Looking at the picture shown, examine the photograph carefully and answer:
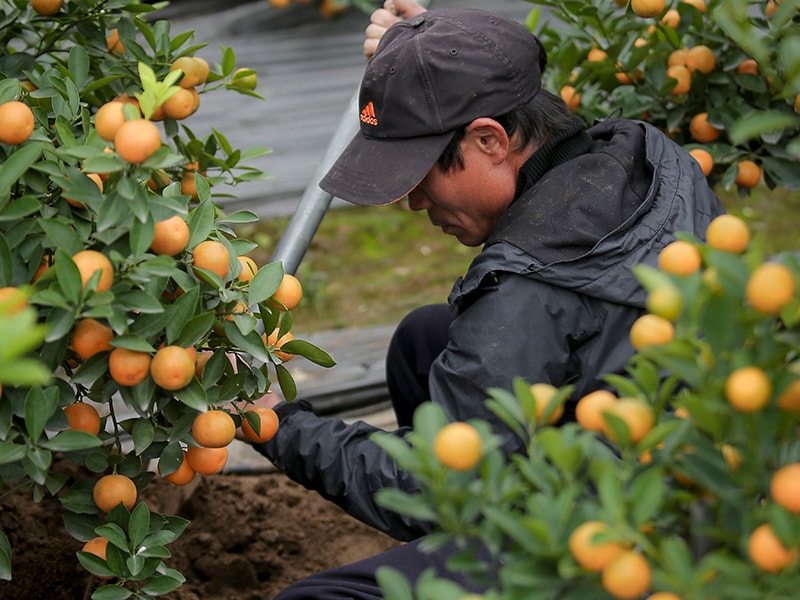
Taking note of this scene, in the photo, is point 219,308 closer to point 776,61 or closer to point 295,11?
point 776,61

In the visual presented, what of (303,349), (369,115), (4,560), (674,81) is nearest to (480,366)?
(303,349)

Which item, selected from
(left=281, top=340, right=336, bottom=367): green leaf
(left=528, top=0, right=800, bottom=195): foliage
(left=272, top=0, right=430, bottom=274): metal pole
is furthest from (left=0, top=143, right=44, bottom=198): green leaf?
(left=528, top=0, right=800, bottom=195): foliage

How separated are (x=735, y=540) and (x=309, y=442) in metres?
0.83

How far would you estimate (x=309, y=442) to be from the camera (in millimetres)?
1541

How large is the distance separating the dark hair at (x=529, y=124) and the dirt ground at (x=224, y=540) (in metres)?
0.91

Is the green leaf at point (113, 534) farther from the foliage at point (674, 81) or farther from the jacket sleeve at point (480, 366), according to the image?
the foliage at point (674, 81)

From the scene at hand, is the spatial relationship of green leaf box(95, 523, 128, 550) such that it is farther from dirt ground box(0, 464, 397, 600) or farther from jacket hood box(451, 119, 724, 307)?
jacket hood box(451, 119, 724, 307)

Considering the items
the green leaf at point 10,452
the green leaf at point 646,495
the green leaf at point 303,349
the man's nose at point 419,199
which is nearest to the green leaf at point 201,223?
the green leaf at point 303,349

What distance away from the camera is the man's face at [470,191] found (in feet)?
4.94

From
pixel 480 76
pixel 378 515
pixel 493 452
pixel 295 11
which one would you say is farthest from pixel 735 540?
pixel 295 11

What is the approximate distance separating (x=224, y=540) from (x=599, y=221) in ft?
3.39

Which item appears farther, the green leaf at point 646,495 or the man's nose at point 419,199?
the man's nose at point 419,199

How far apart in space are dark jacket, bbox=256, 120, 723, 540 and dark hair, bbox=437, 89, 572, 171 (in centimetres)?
3

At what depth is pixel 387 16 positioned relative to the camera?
188 centimetres
